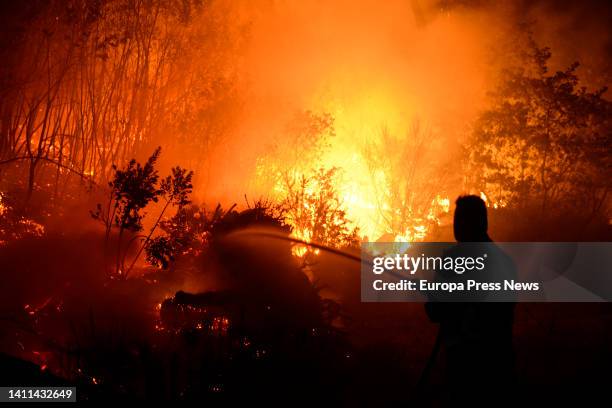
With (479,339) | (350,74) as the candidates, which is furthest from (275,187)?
(479,339)

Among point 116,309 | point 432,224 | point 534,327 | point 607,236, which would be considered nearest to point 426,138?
point 432,224

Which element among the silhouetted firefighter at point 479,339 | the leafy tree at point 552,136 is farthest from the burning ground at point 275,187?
the silhouetted firefighter at point 479,339

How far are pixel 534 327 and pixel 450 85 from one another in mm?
19971

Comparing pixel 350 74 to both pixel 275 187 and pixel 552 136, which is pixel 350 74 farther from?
pixel 552 136

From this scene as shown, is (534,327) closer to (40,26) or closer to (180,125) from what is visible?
(40,26)

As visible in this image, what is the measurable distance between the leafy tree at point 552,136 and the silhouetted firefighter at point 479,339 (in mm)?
Answer: 12277

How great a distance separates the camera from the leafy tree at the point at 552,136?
537 inches

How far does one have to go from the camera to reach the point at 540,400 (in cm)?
552

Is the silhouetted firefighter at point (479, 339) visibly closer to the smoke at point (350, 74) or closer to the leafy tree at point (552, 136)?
the leafy tree at point (552, 136)

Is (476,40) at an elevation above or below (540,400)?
above

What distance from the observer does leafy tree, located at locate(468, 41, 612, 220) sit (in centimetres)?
1363

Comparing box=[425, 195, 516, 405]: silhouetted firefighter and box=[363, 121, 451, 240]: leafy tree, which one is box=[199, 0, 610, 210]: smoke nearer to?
box=[363, 121, 451, 240]: leafy tree

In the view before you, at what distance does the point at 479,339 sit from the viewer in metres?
2.90

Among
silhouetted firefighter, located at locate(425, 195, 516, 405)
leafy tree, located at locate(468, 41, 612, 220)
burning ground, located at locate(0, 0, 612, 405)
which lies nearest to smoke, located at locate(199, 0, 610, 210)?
burning ground, located at locate(0, 0, 612, 405)
